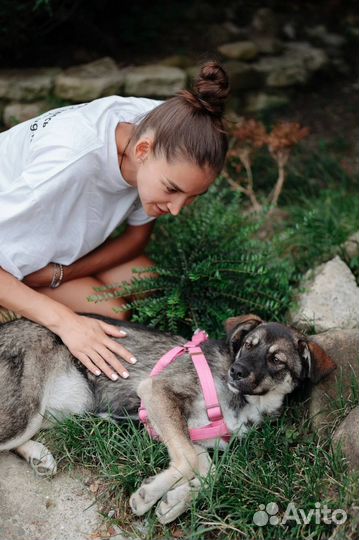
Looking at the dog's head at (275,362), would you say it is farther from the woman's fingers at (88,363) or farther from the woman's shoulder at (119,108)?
the woman's shoulder at (119,108)

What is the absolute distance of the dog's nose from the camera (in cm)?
361

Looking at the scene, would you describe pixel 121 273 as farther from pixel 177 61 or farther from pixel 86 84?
pixel 177 61

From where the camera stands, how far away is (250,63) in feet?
24.6

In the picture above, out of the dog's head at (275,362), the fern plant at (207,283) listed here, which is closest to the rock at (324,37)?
the fern plant at (207,283)

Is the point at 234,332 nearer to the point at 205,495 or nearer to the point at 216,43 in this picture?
the point at 205,495

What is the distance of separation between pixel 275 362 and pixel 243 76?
4.47 meters

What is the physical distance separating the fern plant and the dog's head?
649mm

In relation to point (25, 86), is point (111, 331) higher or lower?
lower

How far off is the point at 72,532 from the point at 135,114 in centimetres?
249

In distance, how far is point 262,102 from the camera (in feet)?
24.3

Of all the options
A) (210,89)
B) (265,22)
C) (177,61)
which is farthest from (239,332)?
(265,22)

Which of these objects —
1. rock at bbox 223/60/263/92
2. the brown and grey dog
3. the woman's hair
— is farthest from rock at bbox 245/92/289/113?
the brown and grey dog

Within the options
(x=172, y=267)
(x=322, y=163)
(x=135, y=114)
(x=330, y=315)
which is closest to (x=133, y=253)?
(x=172, y=267)

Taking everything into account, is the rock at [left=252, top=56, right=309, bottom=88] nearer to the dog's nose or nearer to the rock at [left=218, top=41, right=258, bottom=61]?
the rock at [left=218, top=41, right=258, bottom=61]
